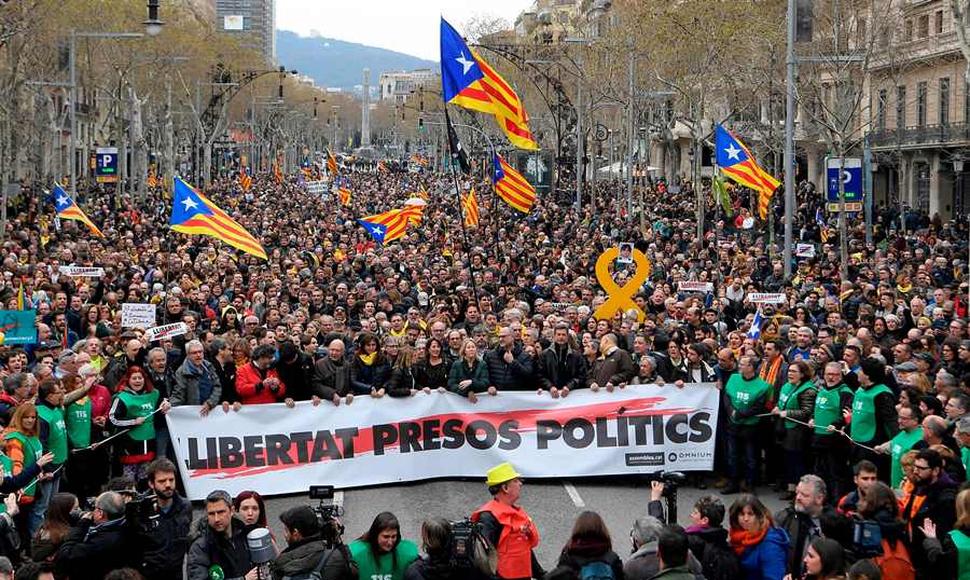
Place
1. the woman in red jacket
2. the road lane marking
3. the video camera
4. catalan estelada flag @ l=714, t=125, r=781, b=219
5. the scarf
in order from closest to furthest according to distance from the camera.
→ the video camera
the scarf
the road lane marking
the woman in red jacket
catalan estelada flag @ l=714, t=125, r=781, b=219

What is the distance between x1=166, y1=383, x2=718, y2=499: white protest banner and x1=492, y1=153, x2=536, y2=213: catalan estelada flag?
1625cm

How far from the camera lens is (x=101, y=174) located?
46688 millimetres

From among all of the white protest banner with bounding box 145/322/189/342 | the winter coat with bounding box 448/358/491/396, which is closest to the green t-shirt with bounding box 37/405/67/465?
the white protest banner with bounding box 145/322/189/342

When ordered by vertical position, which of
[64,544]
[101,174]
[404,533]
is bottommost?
[404,533]

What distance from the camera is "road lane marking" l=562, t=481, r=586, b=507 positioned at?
1221 centimetres

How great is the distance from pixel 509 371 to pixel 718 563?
229 inches

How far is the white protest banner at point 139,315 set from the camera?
16.5m

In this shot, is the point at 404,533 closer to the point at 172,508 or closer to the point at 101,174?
the point at 172,508

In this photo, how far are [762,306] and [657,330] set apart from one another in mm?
3787

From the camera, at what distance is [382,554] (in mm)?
7340

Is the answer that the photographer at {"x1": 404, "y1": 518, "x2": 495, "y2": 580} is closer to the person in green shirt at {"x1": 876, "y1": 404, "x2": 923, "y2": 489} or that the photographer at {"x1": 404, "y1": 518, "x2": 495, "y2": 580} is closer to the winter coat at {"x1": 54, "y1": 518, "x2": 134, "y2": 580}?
the winter coat at {"x1": 54, "y1": 518, "x2": 134, "y2": 580}

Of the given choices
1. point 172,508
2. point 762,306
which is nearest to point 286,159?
point 762,306

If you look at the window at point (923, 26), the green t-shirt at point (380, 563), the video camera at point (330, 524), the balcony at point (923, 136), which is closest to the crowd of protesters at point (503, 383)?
the green t-shirt at point (380, 563)

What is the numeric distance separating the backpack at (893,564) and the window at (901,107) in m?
44.8
